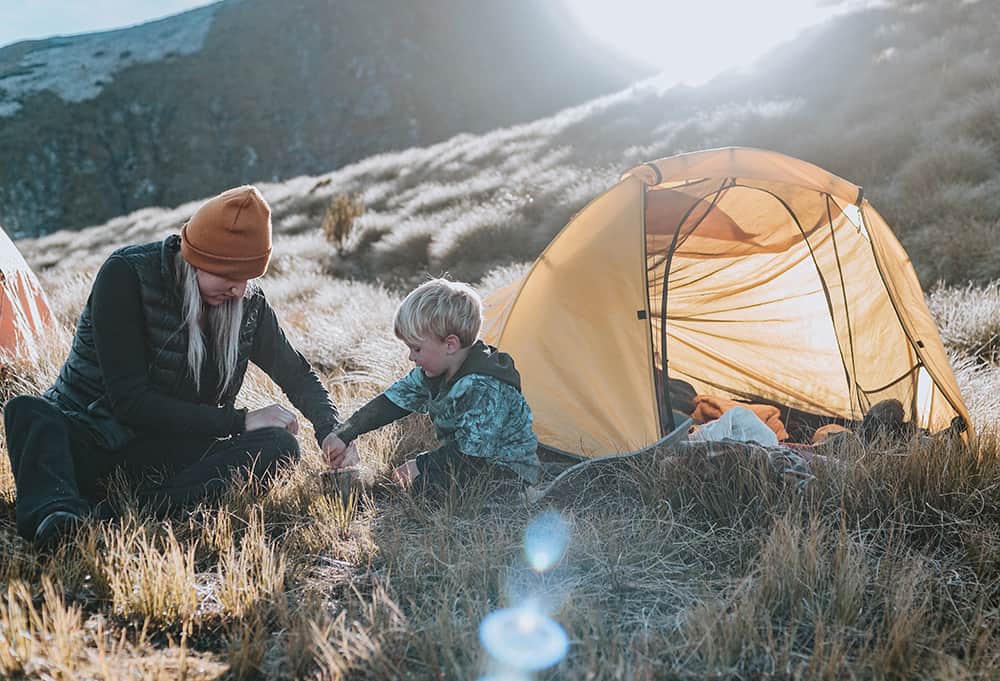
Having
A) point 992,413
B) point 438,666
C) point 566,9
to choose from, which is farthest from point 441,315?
point 566,9

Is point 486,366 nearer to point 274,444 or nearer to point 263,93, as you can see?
point 274,444

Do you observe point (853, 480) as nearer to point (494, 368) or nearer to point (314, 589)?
point (494, 368)

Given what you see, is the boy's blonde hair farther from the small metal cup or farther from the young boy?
the small metal cup

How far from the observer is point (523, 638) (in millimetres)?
2107

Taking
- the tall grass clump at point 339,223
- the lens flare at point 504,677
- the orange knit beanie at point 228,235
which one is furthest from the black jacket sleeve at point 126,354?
the tall grass clump at point 339,223

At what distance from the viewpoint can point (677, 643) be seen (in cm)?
212

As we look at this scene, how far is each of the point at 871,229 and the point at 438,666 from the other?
3.22m

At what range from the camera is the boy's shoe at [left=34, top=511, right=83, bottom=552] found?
2.46 metres

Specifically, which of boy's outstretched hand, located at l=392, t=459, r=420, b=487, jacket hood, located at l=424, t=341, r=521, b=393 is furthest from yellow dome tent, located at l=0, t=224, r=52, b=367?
jacket hood, located at l=424, t=341, r=521, b=393

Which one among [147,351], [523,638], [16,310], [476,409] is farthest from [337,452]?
[16,310]

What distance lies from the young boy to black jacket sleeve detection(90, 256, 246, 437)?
0.70m

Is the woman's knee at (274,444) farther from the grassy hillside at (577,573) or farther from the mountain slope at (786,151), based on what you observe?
the mountain slope at (786,151)

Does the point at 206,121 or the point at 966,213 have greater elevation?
the point at 206,121

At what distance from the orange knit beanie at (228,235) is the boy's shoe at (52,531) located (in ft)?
3.37
